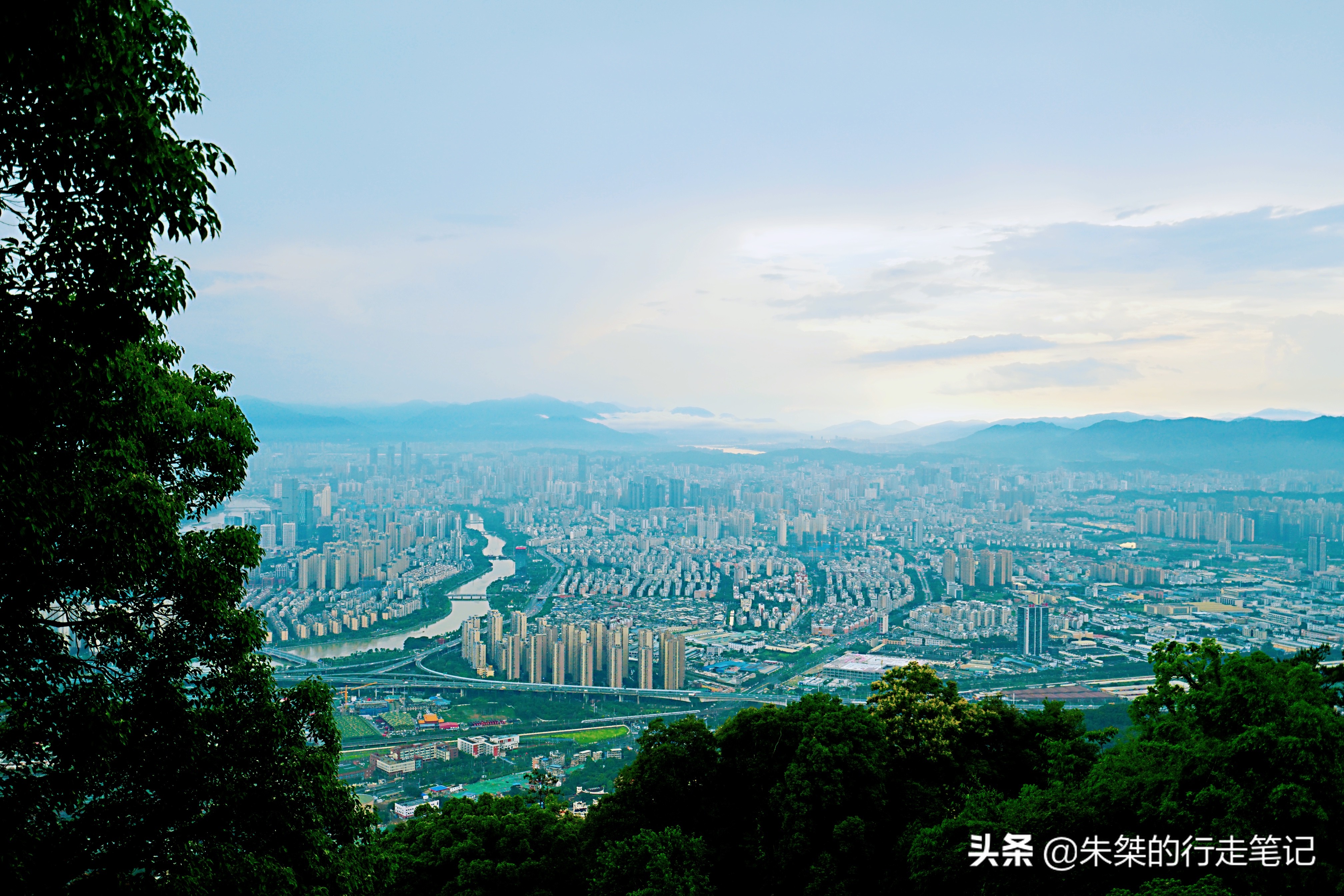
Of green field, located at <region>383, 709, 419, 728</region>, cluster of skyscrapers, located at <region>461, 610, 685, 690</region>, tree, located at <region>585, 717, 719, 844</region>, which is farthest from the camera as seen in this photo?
cluster of skyscrapers, located at <region>461, 610, 685, 690</region>

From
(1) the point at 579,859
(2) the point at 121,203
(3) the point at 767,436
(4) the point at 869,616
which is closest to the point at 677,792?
(1) the point at 579,859

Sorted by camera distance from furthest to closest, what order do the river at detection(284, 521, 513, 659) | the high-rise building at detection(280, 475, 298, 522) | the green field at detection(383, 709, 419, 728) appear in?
the high-rise building at detection(280, 475, 298, 522), the river at detection(284, 521, 513, 659), the green field at detection(383, 709, 419, 728)

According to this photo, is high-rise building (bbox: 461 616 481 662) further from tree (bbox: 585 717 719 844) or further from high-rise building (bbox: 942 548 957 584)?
high-rise building (bbox: 942 548 957 584)

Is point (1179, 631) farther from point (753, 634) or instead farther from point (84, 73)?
point (84, 73)

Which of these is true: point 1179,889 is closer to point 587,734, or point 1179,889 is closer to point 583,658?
point 587,734

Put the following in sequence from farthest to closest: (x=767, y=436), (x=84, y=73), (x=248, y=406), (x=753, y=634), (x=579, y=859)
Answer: (x=767, y=436), (x=248, y=406), (x=753, y=634), (x=579, y=859), (x=84, y=73)

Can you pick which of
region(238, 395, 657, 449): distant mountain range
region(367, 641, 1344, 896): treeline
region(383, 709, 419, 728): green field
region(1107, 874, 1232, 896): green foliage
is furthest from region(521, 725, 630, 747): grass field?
region(238, 395, 657, 449): distant mountain range
